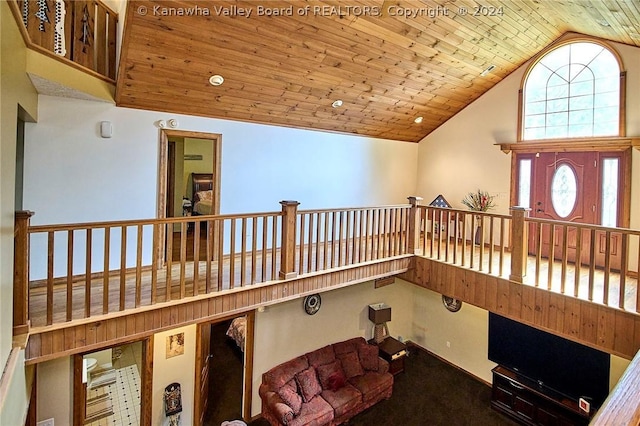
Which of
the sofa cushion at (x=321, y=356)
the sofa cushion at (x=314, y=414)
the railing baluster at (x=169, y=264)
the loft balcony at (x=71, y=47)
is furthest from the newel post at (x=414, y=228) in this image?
the loft balcony at (x=71, y=47)

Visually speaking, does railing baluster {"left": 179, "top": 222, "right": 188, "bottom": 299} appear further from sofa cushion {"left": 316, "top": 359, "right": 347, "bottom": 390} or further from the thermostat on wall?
sofa cushion {"left": 316, "top": 359, "right": 347, "bottom": 390}

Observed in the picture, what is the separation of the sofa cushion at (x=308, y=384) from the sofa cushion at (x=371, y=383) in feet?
2.14

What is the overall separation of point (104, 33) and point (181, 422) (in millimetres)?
5153

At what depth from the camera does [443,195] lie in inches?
297

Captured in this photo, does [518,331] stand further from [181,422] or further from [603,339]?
[181,422]

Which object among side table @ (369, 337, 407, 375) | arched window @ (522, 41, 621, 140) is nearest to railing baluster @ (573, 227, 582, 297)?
arched window @ (522, 41, 621, 140)

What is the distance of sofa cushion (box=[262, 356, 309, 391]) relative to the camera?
5.27 m

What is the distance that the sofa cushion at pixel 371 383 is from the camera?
5598 millimetres

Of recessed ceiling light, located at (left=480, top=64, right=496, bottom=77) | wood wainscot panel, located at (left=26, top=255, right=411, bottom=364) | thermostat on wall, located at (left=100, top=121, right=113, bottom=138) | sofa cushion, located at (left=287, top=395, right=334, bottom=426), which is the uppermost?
recessed ceiling light, located at (left=480, top=64, right=496, bottom=77)

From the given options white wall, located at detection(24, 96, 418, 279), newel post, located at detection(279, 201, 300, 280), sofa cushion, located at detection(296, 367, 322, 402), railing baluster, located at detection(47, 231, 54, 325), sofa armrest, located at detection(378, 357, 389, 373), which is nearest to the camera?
railing baluster, located at detection(47, 231, 54, 325)

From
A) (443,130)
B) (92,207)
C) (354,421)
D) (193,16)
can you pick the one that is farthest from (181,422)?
(443,130)

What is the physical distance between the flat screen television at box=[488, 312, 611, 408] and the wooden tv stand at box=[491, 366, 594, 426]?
0.12 metres

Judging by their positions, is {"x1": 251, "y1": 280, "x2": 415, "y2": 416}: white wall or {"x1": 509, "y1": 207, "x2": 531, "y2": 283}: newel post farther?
{"x1": 251, "y1": 280, "x2": 415, "y2": 416}: white wall

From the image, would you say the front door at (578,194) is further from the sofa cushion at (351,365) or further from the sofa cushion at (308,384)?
the sofa cushion at (308,384)
